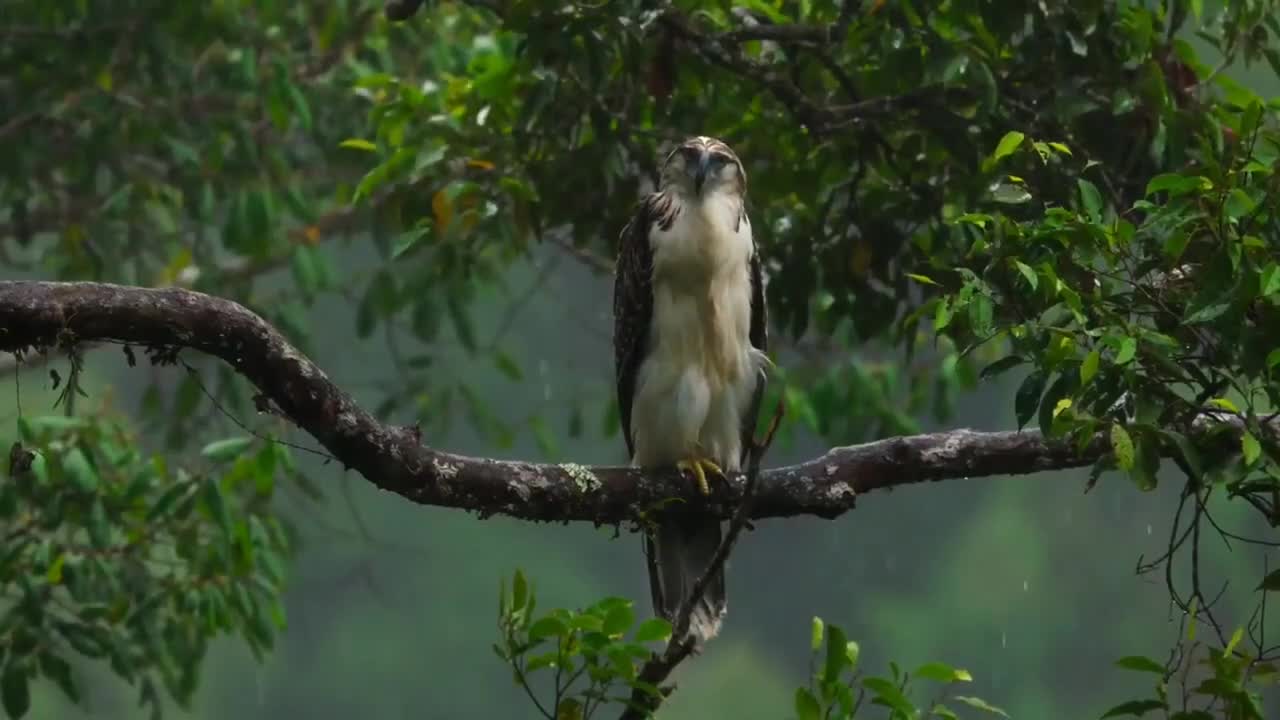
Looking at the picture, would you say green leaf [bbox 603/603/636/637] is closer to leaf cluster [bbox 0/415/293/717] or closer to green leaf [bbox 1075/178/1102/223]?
green leaf [bbox 1075/178/1102/223]

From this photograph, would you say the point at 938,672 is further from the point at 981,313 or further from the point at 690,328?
the point at 690,328

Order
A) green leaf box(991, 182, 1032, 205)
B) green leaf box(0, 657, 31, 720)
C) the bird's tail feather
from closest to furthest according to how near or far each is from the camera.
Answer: green leaf box(991, 182, 1032, 205) → the bird's tail feather → green leaf box(0, 657, 31, 720)

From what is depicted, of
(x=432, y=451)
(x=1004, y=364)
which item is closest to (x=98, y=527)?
(x=432, y=451)

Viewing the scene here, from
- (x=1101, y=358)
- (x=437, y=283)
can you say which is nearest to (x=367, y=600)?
(x=437, y=283)

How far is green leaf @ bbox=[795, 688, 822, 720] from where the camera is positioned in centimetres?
205

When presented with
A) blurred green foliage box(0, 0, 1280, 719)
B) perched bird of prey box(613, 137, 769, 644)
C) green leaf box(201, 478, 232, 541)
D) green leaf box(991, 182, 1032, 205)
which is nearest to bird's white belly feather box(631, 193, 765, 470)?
perched bird of prey box(613, 137, 769, 644)

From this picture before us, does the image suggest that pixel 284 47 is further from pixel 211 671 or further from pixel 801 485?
pixel 211 671

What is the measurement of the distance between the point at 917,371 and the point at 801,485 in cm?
327

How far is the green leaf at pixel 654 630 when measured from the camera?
78.2 inches

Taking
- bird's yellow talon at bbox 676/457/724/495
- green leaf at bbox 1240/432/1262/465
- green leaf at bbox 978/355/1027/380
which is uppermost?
bird's yellow talon at bbox 676/457/724/495

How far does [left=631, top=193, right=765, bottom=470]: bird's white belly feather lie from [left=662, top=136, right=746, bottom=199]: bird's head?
0.13ft

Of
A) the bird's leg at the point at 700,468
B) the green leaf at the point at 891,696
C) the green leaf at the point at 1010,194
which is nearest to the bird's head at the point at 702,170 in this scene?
the bird's leg at the point at 700,468

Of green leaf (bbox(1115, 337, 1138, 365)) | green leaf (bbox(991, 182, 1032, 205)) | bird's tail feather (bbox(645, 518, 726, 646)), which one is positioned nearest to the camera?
green leaf (bbox(1115, 337, 1138, 365))

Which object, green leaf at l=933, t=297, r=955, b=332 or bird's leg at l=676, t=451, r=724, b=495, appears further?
bird's leg at l=676, t=451, r=724, b=495
